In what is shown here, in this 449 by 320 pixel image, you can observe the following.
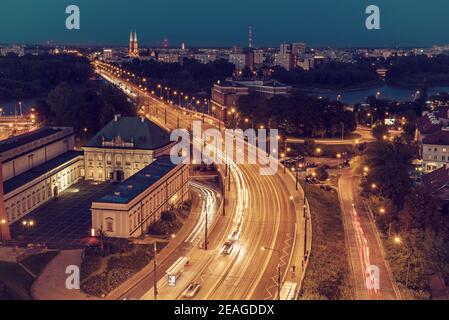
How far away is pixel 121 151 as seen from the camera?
35.0m

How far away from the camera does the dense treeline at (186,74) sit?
93812 millimetres

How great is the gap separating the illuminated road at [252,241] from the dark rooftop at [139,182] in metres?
3.89

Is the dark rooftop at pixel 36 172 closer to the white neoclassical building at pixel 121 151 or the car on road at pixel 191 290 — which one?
the white neoclassical building at pixel 121 151

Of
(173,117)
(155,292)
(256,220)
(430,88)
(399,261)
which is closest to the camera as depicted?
(155,292)

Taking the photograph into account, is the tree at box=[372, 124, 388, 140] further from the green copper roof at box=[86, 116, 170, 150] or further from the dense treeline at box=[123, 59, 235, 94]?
the dense treeline at box=[123, 59, 235, 94]

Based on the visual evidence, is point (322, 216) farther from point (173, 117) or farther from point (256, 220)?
point (173, 117)

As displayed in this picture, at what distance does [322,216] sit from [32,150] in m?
Answer: 16.6

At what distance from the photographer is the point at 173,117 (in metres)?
59.8

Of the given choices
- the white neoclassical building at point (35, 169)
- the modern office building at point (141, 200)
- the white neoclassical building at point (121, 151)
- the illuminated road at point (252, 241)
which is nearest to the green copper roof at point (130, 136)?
the white neoclassical building at point (121, 151)

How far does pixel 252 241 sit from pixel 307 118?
88.5ft

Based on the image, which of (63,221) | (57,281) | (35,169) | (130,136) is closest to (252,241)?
(57,281)

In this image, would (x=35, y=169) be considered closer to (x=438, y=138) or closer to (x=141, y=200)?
(x=141, y=200)

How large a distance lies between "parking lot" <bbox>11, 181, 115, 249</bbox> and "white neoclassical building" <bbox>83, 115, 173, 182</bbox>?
6.11 ft
